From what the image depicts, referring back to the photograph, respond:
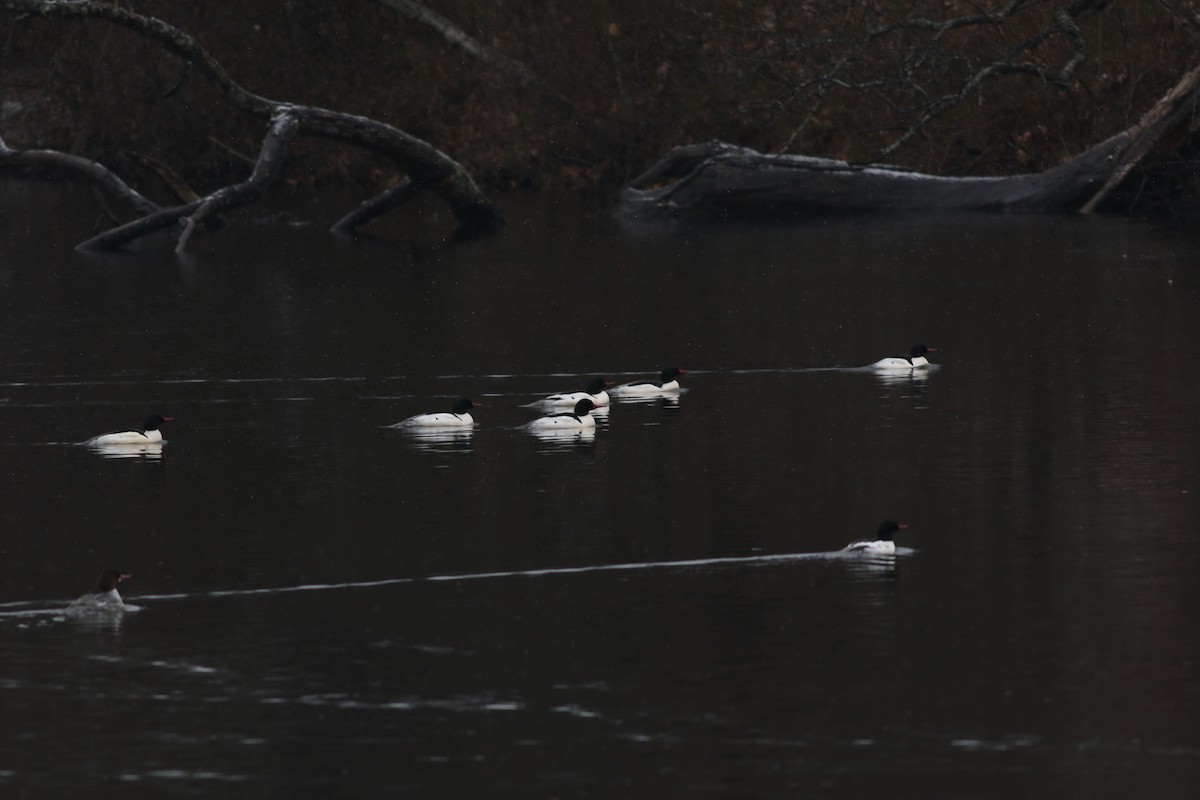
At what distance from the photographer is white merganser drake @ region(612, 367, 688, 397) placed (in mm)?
18422

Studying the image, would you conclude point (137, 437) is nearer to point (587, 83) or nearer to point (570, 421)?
point (570, 421)

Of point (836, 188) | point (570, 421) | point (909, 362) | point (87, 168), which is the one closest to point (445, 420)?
point (570, 421)

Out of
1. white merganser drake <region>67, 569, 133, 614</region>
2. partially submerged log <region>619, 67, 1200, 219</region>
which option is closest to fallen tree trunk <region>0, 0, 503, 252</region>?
partially submerged log <region>619, 67, 1200, 219</region>

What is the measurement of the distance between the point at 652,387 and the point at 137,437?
434 cm

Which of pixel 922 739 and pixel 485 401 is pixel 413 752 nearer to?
pixel 922 739

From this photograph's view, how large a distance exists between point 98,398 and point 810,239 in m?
16.2

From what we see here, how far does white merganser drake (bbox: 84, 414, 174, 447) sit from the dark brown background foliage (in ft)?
55.7

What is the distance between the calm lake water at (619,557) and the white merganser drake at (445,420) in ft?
1.10

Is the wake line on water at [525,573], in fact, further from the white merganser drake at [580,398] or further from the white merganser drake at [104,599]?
the white merganser drake at [580,398]

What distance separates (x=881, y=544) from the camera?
11523mm

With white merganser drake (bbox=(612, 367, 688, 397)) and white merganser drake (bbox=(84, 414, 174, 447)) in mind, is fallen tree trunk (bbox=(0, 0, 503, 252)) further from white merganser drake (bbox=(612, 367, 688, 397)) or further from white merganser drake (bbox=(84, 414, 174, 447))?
white merganser drake (bbox=(84, 414, 174, 447))

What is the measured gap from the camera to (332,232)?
3788 cm

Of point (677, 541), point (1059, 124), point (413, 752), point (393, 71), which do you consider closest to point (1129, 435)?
point (677, 541)

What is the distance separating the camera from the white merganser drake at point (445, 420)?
16844mm
